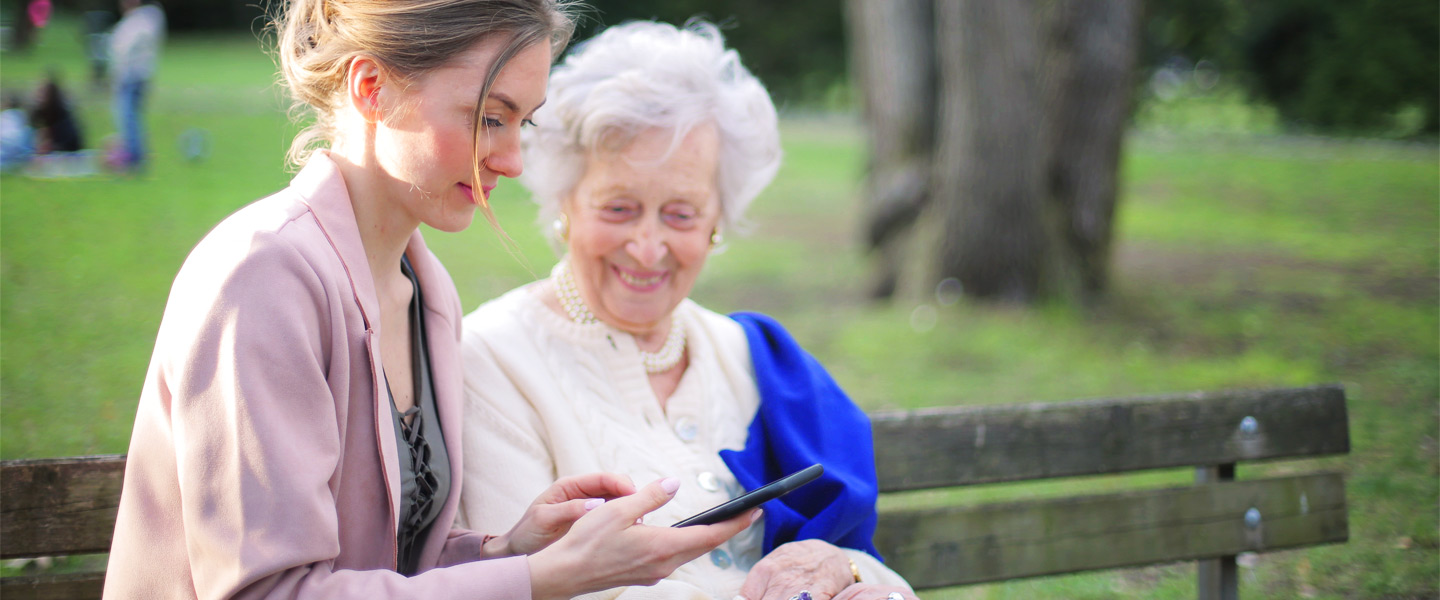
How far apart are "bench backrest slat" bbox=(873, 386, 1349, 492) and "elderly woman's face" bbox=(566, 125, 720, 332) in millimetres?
714

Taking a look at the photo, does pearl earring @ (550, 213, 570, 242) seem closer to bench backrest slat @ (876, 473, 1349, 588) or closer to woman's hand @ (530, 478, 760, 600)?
woman's hand @ (530, 478, 760, 600)

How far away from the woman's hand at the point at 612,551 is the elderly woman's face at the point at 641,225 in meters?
0.82

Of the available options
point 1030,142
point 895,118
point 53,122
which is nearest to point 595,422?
point 1030,142

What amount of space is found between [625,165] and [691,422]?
2.07 ft

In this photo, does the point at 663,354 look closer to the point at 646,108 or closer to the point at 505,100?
the point at 646,108

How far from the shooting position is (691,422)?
2.47 meters

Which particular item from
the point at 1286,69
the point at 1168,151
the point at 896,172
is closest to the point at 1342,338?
the point at 896,172

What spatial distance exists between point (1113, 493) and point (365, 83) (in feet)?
7.58

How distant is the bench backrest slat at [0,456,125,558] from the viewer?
2203 millimetres

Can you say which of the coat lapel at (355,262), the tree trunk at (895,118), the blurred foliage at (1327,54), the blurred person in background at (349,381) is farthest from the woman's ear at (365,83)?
the blurred foliage at (1327,54)

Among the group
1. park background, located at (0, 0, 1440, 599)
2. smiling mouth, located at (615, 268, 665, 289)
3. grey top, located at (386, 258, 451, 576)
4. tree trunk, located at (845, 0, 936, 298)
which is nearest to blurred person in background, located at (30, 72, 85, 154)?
park background, located at (0, 0, 1440, 599)

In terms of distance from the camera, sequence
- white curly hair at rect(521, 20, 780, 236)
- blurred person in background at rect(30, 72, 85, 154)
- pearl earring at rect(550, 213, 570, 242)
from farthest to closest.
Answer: blurred person in background at rect(30, 72, 85, 154)
pearl earring at rect(550, 213, 570, 242)
white curly hair at rect(521, 20, 780, 236)

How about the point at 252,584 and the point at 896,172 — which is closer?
the point at 252,584

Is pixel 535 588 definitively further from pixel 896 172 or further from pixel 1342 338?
pixel 896 172
